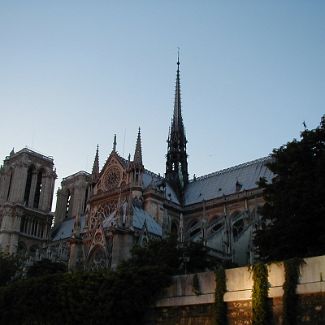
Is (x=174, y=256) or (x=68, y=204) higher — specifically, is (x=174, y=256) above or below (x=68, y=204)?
below

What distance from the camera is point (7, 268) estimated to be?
49406 mm

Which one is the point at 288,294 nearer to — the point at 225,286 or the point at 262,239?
the point at 225,286

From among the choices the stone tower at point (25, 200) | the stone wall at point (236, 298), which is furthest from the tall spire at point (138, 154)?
the stone wall at point (236, 298)

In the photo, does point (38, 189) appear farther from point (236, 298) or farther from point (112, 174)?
point (236, 298)

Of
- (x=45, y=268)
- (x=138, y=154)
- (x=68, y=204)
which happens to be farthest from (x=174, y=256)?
(x=68, y=204)

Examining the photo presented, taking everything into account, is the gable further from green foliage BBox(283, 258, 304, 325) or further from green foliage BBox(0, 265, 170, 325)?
green foliage BBox(283, 258, 304, 325)

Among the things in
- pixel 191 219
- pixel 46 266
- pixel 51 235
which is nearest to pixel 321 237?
pixel 46 266

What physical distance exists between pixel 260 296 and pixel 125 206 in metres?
25.4

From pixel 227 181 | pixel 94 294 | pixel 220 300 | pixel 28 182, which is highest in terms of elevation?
pixel 28 182

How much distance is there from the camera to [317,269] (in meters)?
17.0

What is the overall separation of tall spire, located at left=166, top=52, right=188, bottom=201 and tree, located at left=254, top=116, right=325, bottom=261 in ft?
111

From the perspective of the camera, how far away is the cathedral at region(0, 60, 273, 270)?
1538 inches

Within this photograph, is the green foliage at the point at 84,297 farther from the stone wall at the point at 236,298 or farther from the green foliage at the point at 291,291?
the green foliage at the point at 291,291

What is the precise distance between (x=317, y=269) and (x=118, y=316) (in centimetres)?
942
